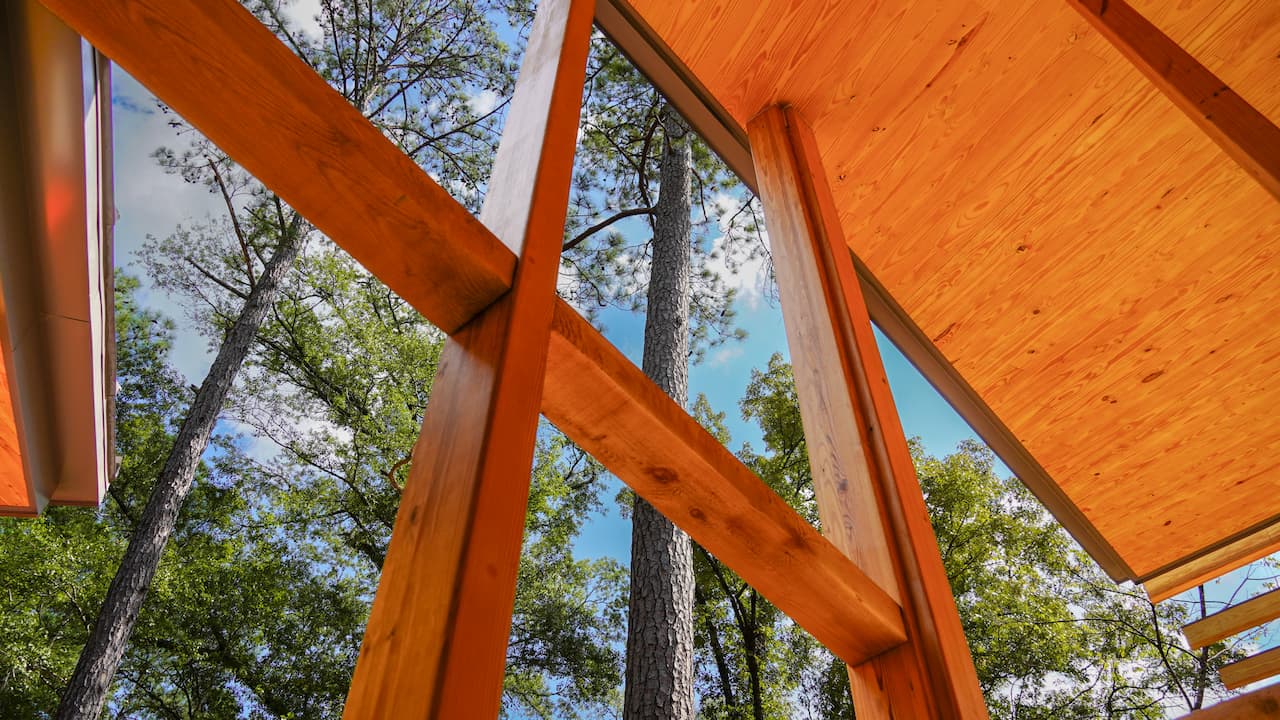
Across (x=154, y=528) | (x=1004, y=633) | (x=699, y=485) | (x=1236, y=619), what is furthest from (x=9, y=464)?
(x=1004, y=633)

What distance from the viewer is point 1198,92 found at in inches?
53.3

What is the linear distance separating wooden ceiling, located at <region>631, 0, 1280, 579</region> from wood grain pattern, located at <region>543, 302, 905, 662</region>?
1.40 metres

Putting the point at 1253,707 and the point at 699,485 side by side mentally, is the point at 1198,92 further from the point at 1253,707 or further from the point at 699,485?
the point at 699,485

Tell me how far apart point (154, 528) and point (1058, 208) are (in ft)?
26.4

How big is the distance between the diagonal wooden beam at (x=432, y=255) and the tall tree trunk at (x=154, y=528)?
7391 mm

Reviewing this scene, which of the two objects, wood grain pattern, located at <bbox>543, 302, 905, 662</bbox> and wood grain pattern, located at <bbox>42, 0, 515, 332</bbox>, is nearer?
wood grain pattern, located at <bbox>42, 0, 515, 332</bbox>

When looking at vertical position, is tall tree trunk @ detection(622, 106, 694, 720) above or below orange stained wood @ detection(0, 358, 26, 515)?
above

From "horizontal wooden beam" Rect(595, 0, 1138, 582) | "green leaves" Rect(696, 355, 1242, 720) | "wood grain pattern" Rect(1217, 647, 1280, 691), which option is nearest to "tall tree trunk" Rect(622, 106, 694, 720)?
"horizontal wooden beam" Rect(595, 0, 1138, 582)

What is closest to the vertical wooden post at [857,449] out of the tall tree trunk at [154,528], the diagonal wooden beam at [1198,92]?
the diagonal wooden beam at [1198,92]

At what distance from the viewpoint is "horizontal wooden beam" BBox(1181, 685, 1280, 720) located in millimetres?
943

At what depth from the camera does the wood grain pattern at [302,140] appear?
637 mm

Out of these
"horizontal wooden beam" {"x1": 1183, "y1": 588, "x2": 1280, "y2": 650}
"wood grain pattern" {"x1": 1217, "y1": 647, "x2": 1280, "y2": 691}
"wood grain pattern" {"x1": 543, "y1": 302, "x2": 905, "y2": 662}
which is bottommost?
"wood grain pattern" {"x1": 543, "y1": 302, "x2": 905, "y2": 662}

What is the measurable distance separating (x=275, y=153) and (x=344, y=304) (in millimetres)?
13950

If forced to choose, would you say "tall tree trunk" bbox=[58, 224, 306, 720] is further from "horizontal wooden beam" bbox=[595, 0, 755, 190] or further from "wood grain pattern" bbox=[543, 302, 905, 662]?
"wood grain pattern" bbox=[543, 302, 905, 662]
